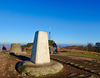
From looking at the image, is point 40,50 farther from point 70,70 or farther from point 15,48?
point 15,48

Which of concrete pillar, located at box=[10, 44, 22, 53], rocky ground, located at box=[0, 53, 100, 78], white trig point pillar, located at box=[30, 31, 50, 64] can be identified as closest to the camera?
rocky ground, located at box=[0, 53, 100, 78]

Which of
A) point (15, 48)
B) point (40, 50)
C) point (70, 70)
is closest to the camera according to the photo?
point (70, 70)

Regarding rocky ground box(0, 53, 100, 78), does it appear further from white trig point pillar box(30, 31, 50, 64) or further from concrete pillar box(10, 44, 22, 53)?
concrete pillar box(10, 44, 22, 53)

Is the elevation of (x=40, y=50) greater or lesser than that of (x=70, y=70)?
greater

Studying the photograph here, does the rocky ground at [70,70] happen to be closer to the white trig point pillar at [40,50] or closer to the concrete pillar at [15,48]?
the white trig point pillar at [40,50]

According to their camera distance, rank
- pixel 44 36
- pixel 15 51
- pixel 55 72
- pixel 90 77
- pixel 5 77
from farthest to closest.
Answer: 1. pixel 15 51
2. pixel 44 36
3. pixel 55 72
4. pixel 5 77
5. pixel 90 77

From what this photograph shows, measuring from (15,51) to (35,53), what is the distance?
10.3 metres

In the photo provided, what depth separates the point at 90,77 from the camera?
5148 millimetres

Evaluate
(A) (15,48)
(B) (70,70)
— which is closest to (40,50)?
(B) (70,70)

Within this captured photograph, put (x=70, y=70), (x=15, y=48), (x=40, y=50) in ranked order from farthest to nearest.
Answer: (x=15, y=48)
(x=40, y=50)
(x=70, y=70)

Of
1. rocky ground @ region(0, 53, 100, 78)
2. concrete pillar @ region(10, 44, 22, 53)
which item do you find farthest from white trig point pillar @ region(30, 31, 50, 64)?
concrete pillar @ region(10, 44, 22, 53)

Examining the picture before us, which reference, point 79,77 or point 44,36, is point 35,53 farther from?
point 79,77

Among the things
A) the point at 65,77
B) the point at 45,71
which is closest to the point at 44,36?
the point at 45,71

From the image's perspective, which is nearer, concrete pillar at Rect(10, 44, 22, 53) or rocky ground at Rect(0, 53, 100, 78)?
rocky ground at Rect(0, 53, 100, 78)
